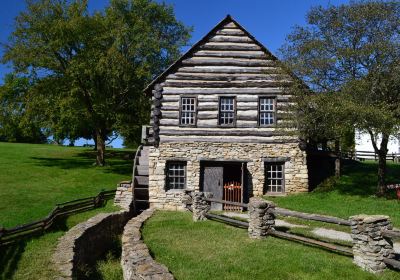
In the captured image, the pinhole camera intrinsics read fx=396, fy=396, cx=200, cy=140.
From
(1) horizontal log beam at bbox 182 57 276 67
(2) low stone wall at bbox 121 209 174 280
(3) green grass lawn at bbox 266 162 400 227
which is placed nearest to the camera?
(2) low stone wall at bbox 121 209 174 280

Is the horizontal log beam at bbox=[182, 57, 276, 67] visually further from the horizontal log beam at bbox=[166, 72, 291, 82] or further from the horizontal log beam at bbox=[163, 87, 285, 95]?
the horizontal log beam at bbox=[163, 87, 285, 95]

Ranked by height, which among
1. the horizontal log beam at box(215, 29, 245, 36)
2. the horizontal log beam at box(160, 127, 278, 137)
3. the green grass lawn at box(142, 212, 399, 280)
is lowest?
the green grass lawn at box(142, 212, 399, 280)

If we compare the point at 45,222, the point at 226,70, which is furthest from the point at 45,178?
the point at 226,70

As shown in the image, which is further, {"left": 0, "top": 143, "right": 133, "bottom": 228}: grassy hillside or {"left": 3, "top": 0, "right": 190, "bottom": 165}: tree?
{"left": 3, "top": 0, "right": 190, "bottom": 165}: tree

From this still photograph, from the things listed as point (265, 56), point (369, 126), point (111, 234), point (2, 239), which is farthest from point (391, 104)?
point (2, 239)

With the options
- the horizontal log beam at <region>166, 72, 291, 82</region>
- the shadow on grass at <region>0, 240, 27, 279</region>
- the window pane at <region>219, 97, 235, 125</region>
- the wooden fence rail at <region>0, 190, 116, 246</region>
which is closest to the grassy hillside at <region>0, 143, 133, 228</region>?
the wooden fence rail at <region>0, 190, 116, 246</region>

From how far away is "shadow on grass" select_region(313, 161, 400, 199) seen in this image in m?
19.5

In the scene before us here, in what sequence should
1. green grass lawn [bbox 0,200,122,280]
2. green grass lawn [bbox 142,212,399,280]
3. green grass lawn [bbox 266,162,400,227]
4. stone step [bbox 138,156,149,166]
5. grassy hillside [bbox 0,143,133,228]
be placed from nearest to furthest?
green grass lawn [bbox 142,212,399,280]
green grass lawn [bbox 0,200,122,280]
green grass lawn [bbox 266,162,400,227]
grassy hillside [bbox 0,143,133,228]
stone step [bbox 138,156,149,166]

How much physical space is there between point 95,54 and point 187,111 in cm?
1325

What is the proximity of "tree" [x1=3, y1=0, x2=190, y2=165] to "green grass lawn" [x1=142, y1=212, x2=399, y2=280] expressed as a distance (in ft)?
65.6

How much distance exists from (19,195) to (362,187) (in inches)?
709

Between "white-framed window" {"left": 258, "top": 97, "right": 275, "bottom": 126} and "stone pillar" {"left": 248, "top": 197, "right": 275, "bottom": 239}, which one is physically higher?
"white-framed window" {"left": 258, "top": 97, "right": 275, "bottom": 126}

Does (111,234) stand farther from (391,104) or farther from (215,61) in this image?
(391,104)

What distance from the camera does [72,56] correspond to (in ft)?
106
